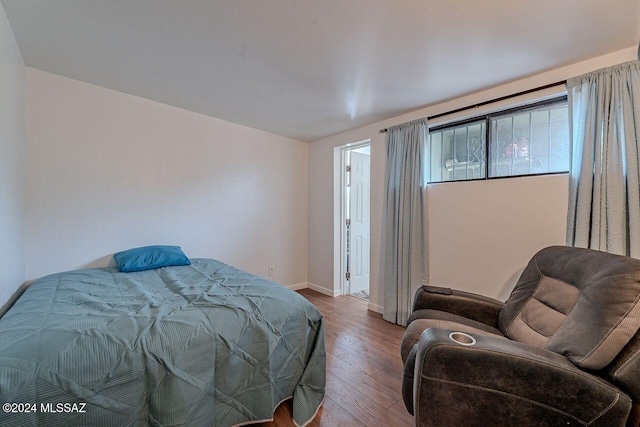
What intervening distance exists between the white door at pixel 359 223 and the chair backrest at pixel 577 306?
2.32 m

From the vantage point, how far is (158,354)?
1.09 metres

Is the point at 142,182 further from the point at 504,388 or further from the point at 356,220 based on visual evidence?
the point at 504,388

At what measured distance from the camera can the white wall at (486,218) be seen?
1946mm

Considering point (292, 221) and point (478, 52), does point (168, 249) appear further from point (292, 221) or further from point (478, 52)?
point (478, 52)

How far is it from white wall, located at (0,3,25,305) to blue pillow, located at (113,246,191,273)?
609 millimetres

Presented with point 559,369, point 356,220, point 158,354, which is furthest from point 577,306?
point 356,220

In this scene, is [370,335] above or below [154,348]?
below

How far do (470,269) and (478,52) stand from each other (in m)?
1.81

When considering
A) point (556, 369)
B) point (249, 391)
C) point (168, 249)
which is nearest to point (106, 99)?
point (168, 249)

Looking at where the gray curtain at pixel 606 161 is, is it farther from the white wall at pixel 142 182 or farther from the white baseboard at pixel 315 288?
the white wall at pixel 142 182

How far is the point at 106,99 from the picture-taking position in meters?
2.39

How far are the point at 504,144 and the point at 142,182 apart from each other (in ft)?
11.7

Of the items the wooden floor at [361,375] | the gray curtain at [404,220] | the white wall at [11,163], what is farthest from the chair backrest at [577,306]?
the white wall at [11,163]

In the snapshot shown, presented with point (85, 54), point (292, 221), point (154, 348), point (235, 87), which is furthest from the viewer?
point (292, 221)
